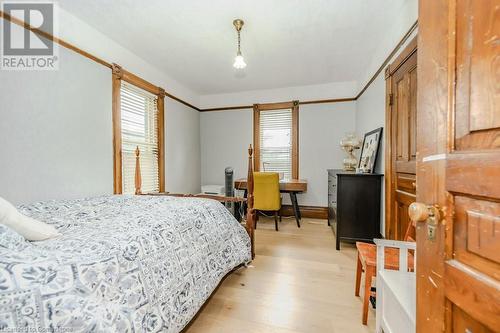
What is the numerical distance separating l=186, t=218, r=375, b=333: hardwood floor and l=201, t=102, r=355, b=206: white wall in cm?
159

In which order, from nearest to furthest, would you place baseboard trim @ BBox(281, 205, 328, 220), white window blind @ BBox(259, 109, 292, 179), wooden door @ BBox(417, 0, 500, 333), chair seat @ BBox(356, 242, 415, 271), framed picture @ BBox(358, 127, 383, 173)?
wooden door @ BBox(417, 0, 500, 333) → chair seat @ BBox(356, 242, 415, 271) → framed picture @ BBox(358, 127, 383, 173) → baseboard trim @ BBox(281, 205, 328, 220) → white window blind @ BBox(259, 109, 292, 179)

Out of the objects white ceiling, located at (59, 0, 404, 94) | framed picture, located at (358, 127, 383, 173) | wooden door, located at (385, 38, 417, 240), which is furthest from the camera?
framed picture, located at (358, 127, 383, 173)

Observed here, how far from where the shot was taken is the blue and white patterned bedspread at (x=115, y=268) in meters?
0.72

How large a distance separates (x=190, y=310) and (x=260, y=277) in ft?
3.12

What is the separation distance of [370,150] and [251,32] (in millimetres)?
2071

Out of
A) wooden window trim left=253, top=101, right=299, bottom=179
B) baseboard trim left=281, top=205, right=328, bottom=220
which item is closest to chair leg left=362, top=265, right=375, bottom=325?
baseboard trim left=281, top=205, right=328, bottom=220

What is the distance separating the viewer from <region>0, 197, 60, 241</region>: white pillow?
3.10 feet

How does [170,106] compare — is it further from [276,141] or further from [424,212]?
[424,212]

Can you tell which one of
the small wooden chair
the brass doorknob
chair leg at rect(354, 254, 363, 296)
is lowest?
chair leg at rect(354, 254, 363, 296)

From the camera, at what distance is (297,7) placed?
206 centimetres

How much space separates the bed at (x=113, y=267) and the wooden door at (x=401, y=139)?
168 centimetres

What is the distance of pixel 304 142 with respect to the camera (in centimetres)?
426

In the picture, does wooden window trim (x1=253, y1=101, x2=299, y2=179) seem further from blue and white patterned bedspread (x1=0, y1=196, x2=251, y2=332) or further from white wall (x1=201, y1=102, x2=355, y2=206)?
blue and white patterned bedspread (x1=0, y1=196, x2=251, y2=332)

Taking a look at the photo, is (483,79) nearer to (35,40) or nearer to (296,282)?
(296,282)
